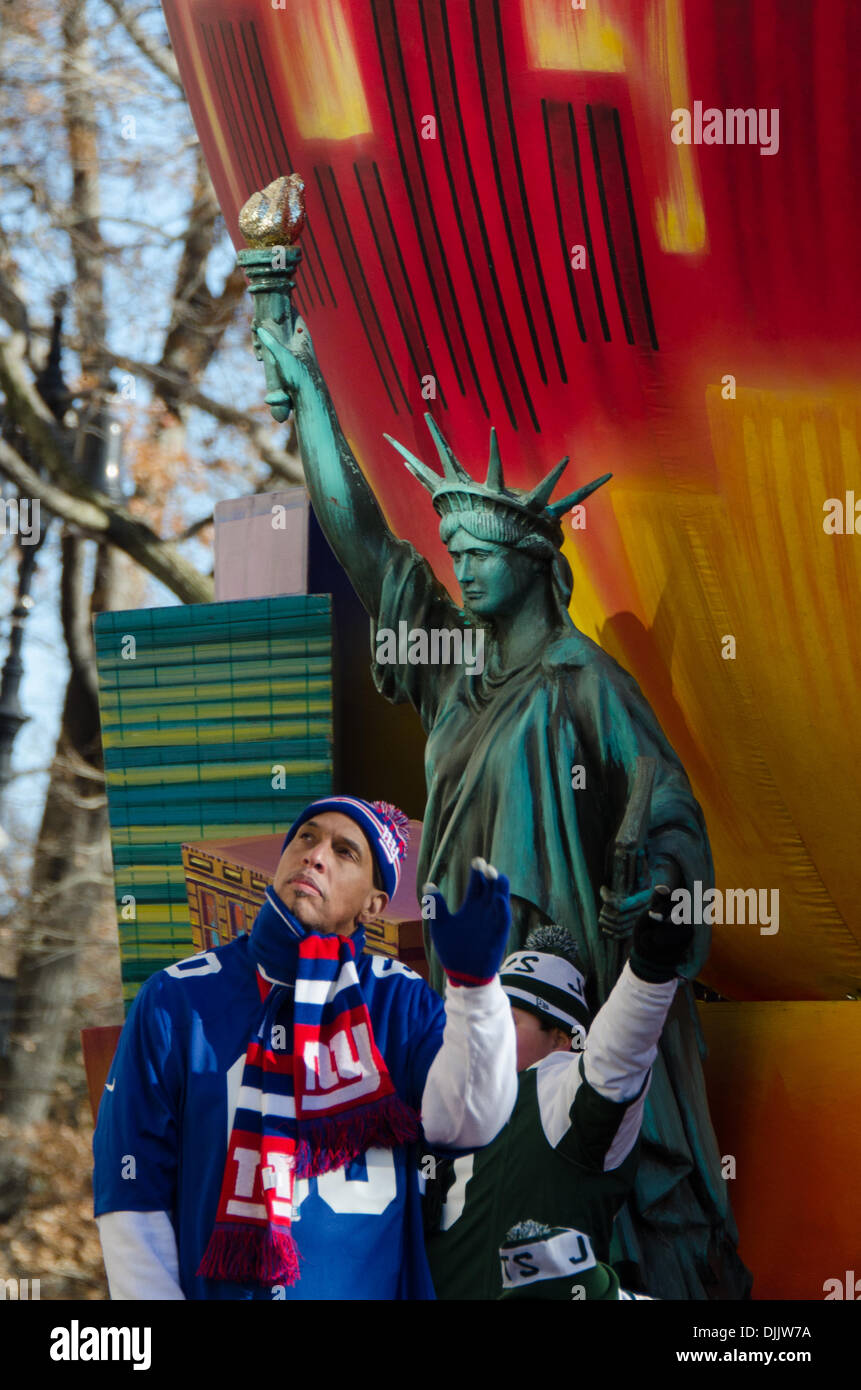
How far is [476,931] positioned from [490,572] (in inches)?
35.8

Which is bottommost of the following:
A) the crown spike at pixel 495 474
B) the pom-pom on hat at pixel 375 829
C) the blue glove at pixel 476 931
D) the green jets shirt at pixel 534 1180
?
the green jets shirt at pixel 534 1180

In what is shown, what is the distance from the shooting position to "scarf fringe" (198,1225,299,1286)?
2123mm

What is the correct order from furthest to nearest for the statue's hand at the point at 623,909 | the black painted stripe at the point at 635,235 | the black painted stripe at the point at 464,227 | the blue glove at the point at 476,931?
the black painted stripe at the point at 464,227 < the black painted stripe at the point at 635,235 < the statue's hand at the point at 623,909 < the blue glove at the point at 476,931

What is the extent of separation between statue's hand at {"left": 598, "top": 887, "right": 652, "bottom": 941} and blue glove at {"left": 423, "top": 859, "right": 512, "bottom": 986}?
53 cm

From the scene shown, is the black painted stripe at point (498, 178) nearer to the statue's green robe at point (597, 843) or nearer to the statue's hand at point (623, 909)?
the statue's green robe at point (597, 843)

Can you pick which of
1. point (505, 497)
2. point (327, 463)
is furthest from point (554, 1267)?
point (327, 463)

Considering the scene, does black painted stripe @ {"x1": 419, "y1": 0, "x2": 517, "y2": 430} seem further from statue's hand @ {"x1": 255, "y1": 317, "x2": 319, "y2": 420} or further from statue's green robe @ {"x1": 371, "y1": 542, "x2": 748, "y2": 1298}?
statue's green robe @ {"x1": 371, "y1": 542, "x2": 748, "y2": 1298}

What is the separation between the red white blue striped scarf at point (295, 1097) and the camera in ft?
7.04

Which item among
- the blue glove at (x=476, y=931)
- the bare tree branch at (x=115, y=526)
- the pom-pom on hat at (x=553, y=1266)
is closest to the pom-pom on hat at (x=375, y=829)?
the blue glove at (x=476, y=931)

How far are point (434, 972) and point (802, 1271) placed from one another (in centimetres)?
85

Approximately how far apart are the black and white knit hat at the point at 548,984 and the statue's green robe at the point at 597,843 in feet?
0.19

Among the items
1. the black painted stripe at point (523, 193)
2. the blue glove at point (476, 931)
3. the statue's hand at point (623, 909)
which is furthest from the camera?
the black painted stripe at point (523, 193)
